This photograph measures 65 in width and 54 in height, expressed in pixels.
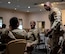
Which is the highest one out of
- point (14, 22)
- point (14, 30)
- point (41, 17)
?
point (41, 17)

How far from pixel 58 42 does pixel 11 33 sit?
869 millimetres

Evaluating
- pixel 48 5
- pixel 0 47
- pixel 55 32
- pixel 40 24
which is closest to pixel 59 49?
pixel 55 32

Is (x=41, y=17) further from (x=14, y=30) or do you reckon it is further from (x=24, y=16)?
(x=14, y=30)

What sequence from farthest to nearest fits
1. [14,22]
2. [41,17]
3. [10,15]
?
[41,17] < [10,15] < [14,22]

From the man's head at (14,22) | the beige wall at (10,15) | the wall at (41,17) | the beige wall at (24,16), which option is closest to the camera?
the man's head at (14,22)

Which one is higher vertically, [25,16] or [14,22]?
[25,16]

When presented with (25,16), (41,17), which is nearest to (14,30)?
(41,17)

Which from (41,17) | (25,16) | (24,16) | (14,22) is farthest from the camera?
(25,16)

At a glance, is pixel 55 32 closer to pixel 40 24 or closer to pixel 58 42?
pixel 58 42

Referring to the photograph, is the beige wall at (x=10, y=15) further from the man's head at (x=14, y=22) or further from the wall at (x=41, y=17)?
the man's head at (x=14, y=22)

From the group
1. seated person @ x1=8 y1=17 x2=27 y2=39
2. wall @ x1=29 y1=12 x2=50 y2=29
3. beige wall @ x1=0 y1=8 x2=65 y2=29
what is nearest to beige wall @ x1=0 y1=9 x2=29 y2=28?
beige wall @ x1=0 y1=8 x2=65 y2=29

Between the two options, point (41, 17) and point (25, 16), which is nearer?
point (41, 17)

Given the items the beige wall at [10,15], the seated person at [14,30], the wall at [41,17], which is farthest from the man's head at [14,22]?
the wall at [41,17]

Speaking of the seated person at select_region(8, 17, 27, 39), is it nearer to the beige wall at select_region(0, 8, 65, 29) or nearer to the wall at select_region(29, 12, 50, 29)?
the beige wall at select_region(0, 8, 65, 29)
